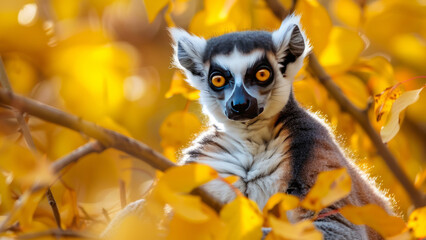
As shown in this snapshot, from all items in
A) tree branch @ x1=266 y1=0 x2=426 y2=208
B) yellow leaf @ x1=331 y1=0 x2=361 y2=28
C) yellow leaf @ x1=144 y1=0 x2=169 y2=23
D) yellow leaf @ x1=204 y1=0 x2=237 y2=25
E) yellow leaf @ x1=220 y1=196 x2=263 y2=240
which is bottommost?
tree branch @ x1=266 y1=0 x2=426 y2=208

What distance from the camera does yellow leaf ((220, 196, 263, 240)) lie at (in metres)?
1.79

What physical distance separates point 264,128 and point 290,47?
1.99ft

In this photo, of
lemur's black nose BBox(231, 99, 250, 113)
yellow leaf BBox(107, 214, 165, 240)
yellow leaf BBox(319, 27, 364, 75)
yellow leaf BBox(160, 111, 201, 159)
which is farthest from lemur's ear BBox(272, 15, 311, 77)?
yellow leaf BBox(107, 214, 165, 240)

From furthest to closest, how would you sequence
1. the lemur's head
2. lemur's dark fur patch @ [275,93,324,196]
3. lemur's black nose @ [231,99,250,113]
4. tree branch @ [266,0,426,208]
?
1. tree branch @ [266,0,426,208]
2. the lemur's head
3. lemur's black nose @ [231,99,250,113]
4. lemur's dark fur patch @ [275,93,324,196]

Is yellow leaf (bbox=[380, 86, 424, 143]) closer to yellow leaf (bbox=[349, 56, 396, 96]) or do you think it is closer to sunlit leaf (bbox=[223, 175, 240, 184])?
sunlit leaf (bbox=[223, 175, 240, 184])

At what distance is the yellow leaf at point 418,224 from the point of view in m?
2.28

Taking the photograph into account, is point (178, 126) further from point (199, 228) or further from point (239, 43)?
point (199, 228)

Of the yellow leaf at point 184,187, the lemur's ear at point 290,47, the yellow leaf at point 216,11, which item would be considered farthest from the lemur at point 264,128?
the yellow leaf at point 184,187

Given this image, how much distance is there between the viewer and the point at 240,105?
3.27 meters

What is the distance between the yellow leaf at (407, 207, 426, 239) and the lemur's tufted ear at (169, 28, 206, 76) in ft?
6.38

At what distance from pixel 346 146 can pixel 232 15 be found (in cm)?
114

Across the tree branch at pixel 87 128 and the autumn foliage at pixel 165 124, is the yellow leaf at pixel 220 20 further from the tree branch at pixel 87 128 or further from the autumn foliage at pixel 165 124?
the tree branch at pixel 87 128

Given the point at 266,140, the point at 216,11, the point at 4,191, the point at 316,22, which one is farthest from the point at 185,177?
the point at 316,22

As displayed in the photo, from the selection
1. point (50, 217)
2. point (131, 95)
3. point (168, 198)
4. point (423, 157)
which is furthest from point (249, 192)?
point (423, 157)
